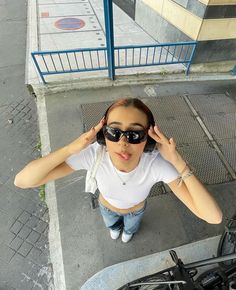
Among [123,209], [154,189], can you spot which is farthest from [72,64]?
[123,209]

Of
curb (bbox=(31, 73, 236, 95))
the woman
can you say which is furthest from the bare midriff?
curb (bbox=(31, 73, 236, 95))

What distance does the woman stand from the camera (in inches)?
56.8

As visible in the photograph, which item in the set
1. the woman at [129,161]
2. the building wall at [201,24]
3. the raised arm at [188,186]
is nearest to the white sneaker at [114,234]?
the woman at [129,161]

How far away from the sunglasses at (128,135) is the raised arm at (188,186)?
66mm

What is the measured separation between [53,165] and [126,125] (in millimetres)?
590

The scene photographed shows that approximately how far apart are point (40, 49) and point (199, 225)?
17.2 feet

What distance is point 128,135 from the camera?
141 centimetres

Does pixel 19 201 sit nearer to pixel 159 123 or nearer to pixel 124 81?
pixel 159 123

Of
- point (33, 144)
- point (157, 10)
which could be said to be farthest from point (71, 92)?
point (157, 10)

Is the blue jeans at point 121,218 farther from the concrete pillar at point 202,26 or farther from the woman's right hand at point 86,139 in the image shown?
the concrete pillar at point 202,26

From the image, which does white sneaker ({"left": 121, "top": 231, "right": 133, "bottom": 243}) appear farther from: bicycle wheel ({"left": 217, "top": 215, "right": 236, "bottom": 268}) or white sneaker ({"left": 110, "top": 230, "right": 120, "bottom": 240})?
bicycle wheel ({"left": 217, "top": 215, "right": 236, "bottom": 268})

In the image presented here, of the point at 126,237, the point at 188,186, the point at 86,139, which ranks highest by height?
the point at 86,139

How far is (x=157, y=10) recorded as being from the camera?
5.80m

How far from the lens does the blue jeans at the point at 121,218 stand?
2.27 metres
